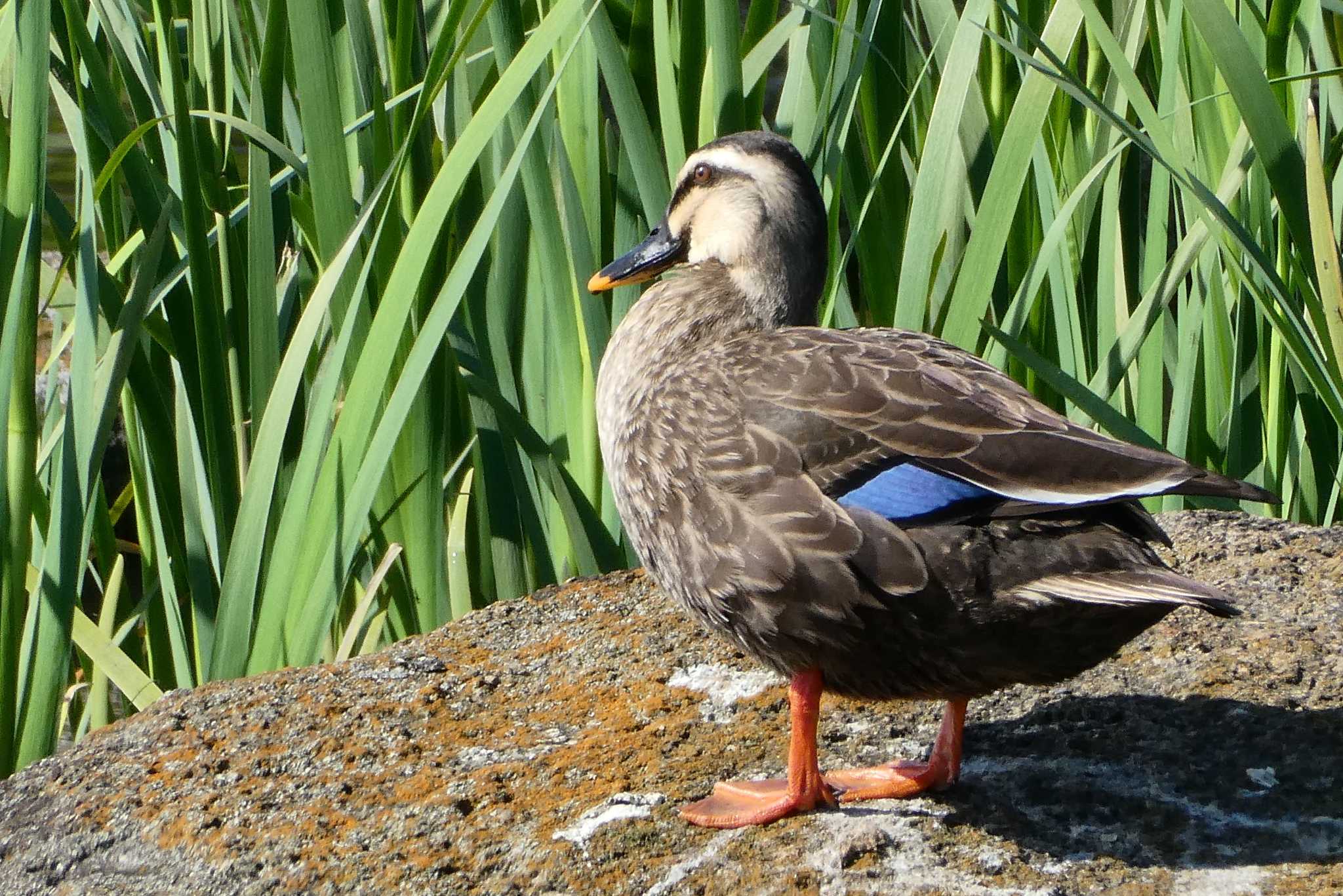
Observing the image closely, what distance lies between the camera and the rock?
2068 millimetres

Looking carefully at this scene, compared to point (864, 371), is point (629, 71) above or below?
above

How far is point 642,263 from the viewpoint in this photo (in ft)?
9.72

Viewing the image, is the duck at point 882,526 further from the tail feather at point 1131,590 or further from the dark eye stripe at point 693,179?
the dark eye stripe at point 693,179

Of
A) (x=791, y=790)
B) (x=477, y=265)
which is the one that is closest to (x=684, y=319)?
(x=477, y=265)

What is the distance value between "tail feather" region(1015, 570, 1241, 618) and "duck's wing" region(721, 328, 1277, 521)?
0.11 metres

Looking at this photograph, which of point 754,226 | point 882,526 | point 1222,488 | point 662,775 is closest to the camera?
point 1222,488

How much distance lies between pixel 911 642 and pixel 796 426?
0.38 m

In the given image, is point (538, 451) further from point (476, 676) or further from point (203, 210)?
point (203, 210)

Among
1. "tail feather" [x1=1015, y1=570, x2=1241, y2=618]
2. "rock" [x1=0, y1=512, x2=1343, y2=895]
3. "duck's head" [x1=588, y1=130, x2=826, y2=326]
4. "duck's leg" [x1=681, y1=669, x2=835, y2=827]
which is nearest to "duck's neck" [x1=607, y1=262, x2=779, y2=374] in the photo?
"duck's head" [x1=588, y1=130, x2=826, y2=326]

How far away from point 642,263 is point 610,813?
47.1 inches

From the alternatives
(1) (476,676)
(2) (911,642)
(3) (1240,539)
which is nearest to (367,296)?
(1) (476,676)

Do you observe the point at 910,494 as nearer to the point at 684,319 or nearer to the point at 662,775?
the point at 662,775

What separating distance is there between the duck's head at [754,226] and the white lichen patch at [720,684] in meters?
0.68

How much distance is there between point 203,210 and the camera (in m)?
3.02
